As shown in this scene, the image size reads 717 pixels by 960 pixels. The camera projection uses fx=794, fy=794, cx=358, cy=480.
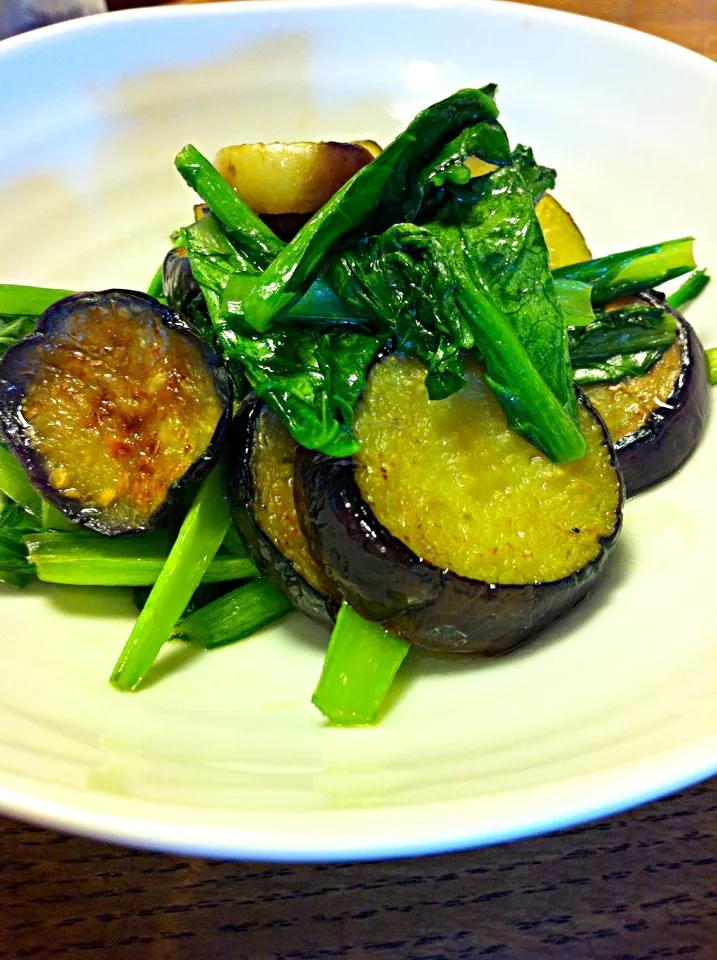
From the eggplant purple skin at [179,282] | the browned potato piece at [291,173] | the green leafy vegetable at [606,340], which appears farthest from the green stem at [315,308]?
the green leafy vegetable at [606,340]

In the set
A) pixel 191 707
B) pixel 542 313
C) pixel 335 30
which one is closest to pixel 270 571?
pixel 191 707

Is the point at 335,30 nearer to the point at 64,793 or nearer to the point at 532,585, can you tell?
the point at 532,585

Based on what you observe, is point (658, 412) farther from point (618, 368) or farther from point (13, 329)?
point (13, 329)

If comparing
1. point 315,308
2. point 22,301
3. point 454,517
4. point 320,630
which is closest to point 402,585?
point 454,517

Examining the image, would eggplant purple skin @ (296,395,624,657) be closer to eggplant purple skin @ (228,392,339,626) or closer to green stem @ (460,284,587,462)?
eggplant purple skin @ (228,392,339,626)

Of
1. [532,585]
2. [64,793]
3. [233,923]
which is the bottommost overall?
[233,923]

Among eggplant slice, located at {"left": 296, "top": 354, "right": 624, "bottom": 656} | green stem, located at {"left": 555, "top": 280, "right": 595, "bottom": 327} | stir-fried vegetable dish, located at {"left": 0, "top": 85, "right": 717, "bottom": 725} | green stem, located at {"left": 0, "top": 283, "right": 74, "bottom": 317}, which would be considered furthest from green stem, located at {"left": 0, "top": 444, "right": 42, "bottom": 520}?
green stem, located at {"left": 555, "top": 280, "right": 595, "bottom": 327}
